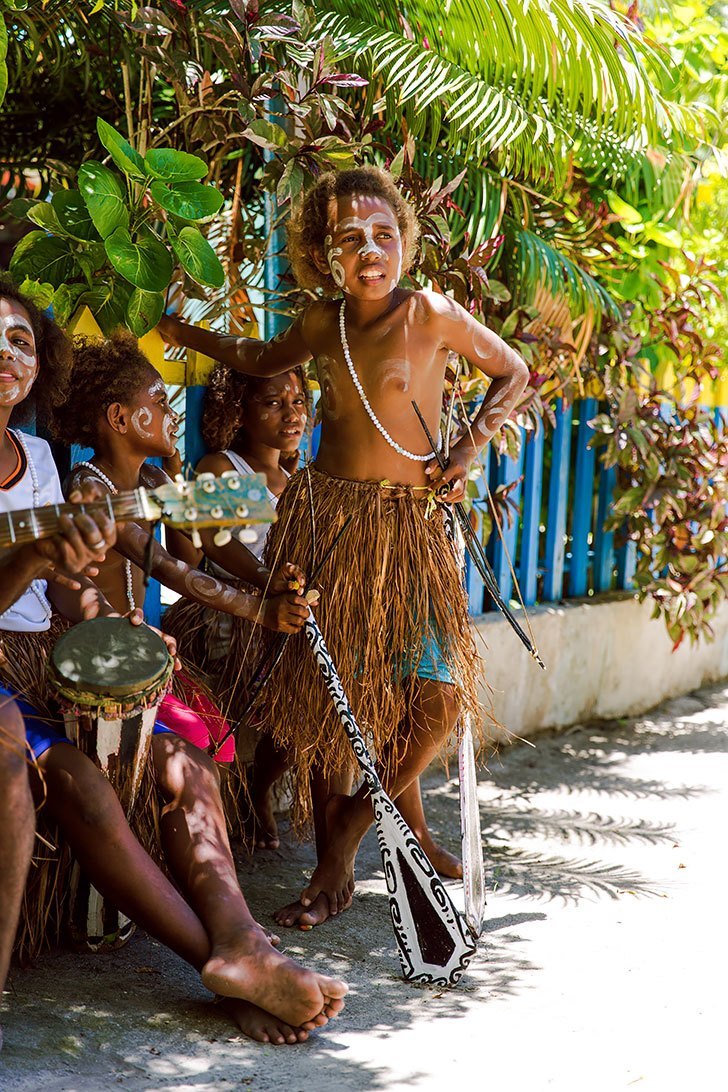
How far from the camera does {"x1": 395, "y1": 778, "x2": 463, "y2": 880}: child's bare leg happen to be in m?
3.48

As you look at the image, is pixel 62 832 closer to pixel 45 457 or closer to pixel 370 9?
pixel 45 457

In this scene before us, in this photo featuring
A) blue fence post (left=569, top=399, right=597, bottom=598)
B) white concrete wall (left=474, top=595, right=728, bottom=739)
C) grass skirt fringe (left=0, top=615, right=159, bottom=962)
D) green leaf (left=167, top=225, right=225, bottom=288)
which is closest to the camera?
grass skirt fringe (left=0, top=615, right=159, bottom=962)

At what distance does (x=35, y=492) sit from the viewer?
9.57 feet

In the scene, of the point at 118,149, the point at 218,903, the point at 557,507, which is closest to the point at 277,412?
the point at 118,149

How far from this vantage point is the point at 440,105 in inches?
159

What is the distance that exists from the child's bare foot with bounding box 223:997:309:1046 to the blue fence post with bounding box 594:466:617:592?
357 cm

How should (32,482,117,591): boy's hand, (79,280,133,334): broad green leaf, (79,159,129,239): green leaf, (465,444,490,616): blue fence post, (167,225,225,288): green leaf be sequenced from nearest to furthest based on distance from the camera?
(32,482,117,591): boy's hand → (79,159,129,239): green leaf → (167,225,225,288): green leaf → (79,280,133,334): broad green leaf → (465,444,490,616): blue fence post

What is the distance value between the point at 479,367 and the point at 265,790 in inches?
54.8

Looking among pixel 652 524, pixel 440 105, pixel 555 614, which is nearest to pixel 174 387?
pixel 440 105

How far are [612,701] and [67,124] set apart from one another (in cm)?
333

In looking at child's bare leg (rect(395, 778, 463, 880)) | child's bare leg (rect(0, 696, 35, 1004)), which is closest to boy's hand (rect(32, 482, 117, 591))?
child's bare leg (rect(0, 696, 35, 1004))

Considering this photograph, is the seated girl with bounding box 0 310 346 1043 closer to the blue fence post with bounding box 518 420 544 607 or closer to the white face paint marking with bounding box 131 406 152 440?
the white face paint marking with bounding box 131 406 152 440

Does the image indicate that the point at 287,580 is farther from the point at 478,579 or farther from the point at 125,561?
the point at 478,579

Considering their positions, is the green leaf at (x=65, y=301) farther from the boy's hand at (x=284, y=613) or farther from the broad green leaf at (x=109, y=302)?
the boy's hand at (x=284, y=613)
